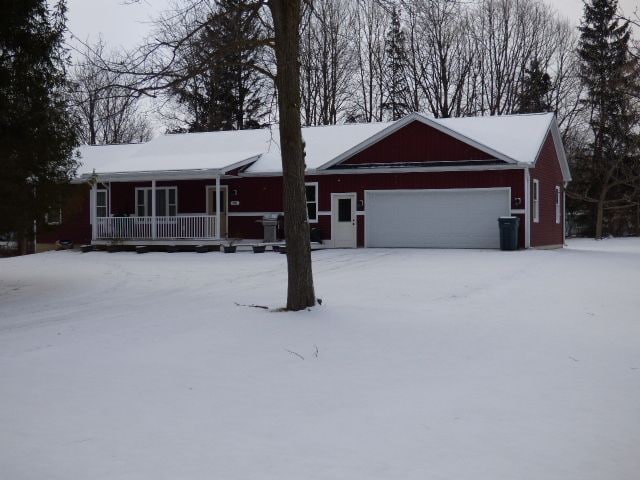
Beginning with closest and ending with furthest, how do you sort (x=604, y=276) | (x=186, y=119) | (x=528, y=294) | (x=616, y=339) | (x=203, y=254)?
1. (x=616, y=339)
2. (x=528, y=294)
3. (x=604, y=276)
4. (x=203, y=254)
5. (x=186, y=119)

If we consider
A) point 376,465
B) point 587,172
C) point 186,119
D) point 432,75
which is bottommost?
point 376,465

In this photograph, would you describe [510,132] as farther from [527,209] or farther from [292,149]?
[292,149]

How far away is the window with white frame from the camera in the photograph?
2808 cm

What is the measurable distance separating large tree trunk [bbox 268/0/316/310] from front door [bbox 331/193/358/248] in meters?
15.6

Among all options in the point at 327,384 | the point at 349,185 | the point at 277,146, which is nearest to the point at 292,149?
the point at 327,384

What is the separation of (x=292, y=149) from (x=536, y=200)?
55.3 feet

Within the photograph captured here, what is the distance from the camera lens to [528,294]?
12.1 m

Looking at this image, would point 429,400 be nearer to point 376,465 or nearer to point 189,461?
point 376,465

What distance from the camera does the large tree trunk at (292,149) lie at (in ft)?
32.9

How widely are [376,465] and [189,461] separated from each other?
121cm

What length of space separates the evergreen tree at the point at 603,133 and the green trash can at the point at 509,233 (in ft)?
53.3

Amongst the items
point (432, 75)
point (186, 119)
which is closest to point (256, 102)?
point (186, 119)

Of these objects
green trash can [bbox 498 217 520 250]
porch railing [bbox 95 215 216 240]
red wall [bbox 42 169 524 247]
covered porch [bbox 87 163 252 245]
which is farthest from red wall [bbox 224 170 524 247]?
porch railing [bbox 95 215 216 240]

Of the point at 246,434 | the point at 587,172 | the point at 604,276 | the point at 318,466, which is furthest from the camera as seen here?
the point at 587,172
